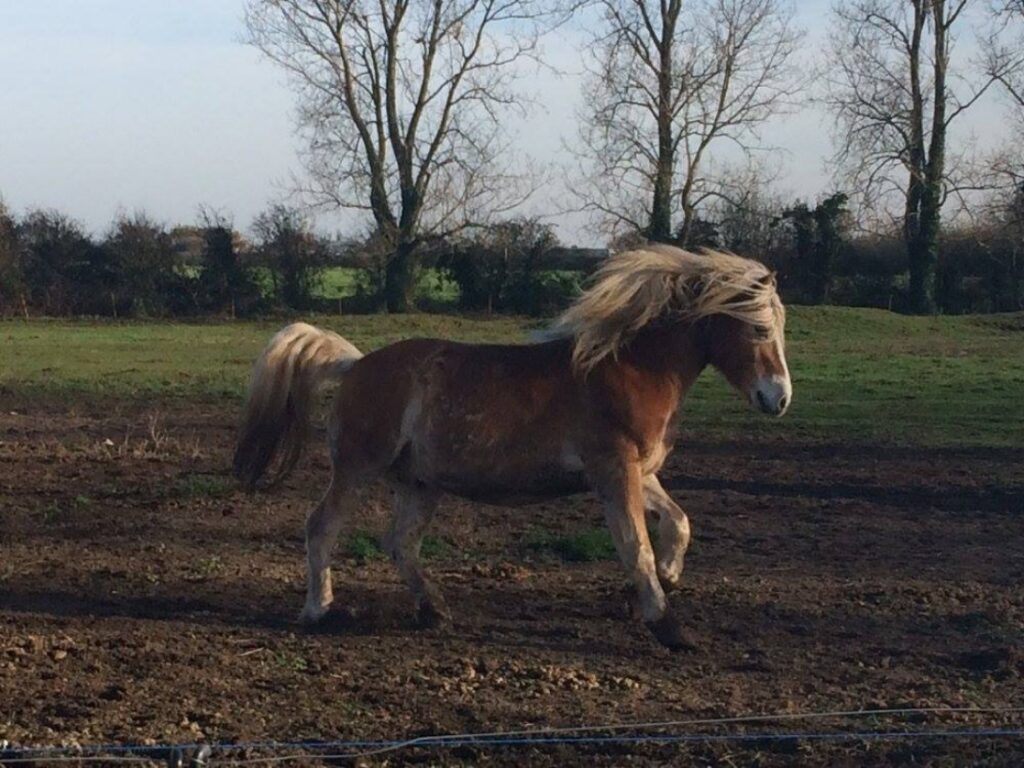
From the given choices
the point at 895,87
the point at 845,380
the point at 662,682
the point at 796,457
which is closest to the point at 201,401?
the point at 796,457

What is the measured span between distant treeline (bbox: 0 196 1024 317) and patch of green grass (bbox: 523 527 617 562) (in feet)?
86.2

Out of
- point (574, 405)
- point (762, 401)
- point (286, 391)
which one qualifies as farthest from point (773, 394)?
point (286, 391)

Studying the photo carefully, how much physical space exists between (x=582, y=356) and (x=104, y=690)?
9.60 ft

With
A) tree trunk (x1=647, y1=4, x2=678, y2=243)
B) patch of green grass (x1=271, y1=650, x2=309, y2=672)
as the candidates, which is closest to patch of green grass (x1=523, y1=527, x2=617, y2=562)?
patch of green grass (x1=271, y1=650, x2=309, y2=672)

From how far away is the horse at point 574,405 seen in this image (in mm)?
7258

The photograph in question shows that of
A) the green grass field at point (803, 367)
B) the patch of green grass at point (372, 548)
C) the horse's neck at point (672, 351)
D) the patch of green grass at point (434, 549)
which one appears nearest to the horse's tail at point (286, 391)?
the patch of green grass at point (372, 548)

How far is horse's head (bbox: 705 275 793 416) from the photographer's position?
286 inches

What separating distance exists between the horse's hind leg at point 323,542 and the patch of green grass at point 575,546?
2.29 meters

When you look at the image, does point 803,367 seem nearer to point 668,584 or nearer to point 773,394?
point 668,584

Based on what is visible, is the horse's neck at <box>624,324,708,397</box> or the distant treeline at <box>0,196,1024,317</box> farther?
the distant treeline at <box>0,196,1024,317</box>

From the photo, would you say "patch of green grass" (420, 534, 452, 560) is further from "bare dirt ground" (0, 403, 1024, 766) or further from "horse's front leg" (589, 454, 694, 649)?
"horse's front leg" (589, 454, 694, 649)

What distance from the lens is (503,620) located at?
762cm

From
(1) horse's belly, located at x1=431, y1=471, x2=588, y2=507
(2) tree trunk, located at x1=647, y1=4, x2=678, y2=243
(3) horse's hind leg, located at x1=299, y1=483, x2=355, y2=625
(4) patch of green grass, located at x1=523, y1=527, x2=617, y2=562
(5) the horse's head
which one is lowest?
(4) patch of green grass, located at x1=523, y1=527, x2=617, y2=562

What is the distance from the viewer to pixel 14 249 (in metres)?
36.5
